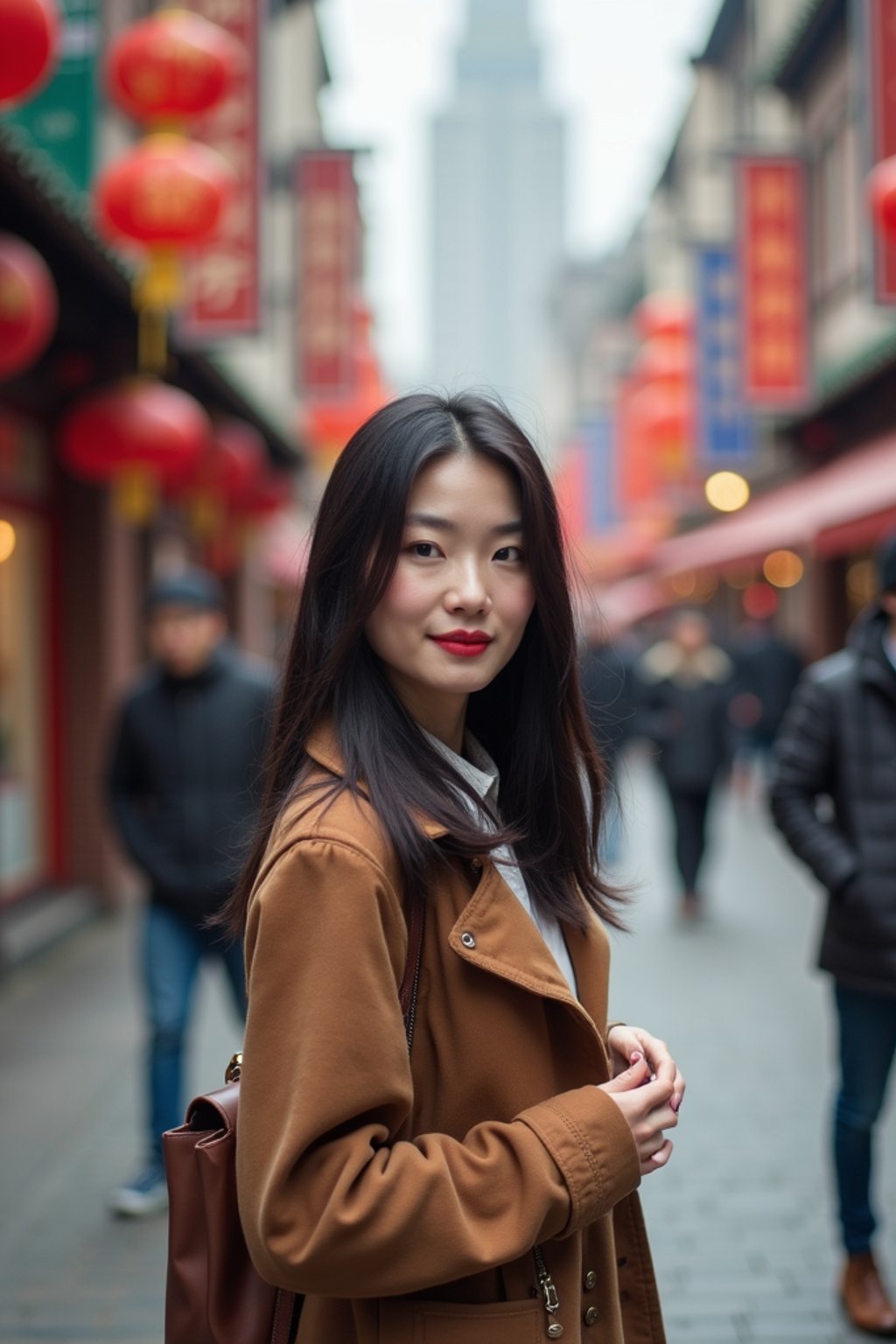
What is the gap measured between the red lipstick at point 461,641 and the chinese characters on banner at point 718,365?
51.3 ft

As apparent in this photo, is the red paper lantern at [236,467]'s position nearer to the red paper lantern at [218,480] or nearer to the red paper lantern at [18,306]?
the red paper lantern at [218,480]

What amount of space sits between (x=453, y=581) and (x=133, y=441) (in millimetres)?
6775

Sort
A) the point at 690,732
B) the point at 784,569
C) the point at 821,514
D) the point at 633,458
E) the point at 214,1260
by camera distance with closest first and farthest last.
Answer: the point at 214,1260 → the point at 690,732 → the point at 821,514 → the point at 784,569 → the point at 633,458

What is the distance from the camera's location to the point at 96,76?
28.2 ft

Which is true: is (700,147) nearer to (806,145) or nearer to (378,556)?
(806,145)

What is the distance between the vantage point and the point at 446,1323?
159 cm

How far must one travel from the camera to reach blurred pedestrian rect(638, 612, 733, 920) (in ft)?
32.2

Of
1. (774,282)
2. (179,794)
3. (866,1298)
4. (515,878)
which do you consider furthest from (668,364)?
(515,878)

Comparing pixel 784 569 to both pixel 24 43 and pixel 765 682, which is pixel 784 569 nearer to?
pixel 765 682

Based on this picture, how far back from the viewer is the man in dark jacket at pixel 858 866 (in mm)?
3689

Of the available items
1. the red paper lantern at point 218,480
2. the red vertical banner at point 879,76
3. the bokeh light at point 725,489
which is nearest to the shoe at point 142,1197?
the red vertical banner at point 879,76

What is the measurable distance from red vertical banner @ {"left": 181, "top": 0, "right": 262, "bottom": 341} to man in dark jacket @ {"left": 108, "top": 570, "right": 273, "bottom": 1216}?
4961 mm

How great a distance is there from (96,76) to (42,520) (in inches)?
115

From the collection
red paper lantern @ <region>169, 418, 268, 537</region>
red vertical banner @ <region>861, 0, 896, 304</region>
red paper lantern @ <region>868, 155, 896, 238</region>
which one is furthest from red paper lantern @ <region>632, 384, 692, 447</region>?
red paper lantern @ <region>868, 155, 896, 238</region>
